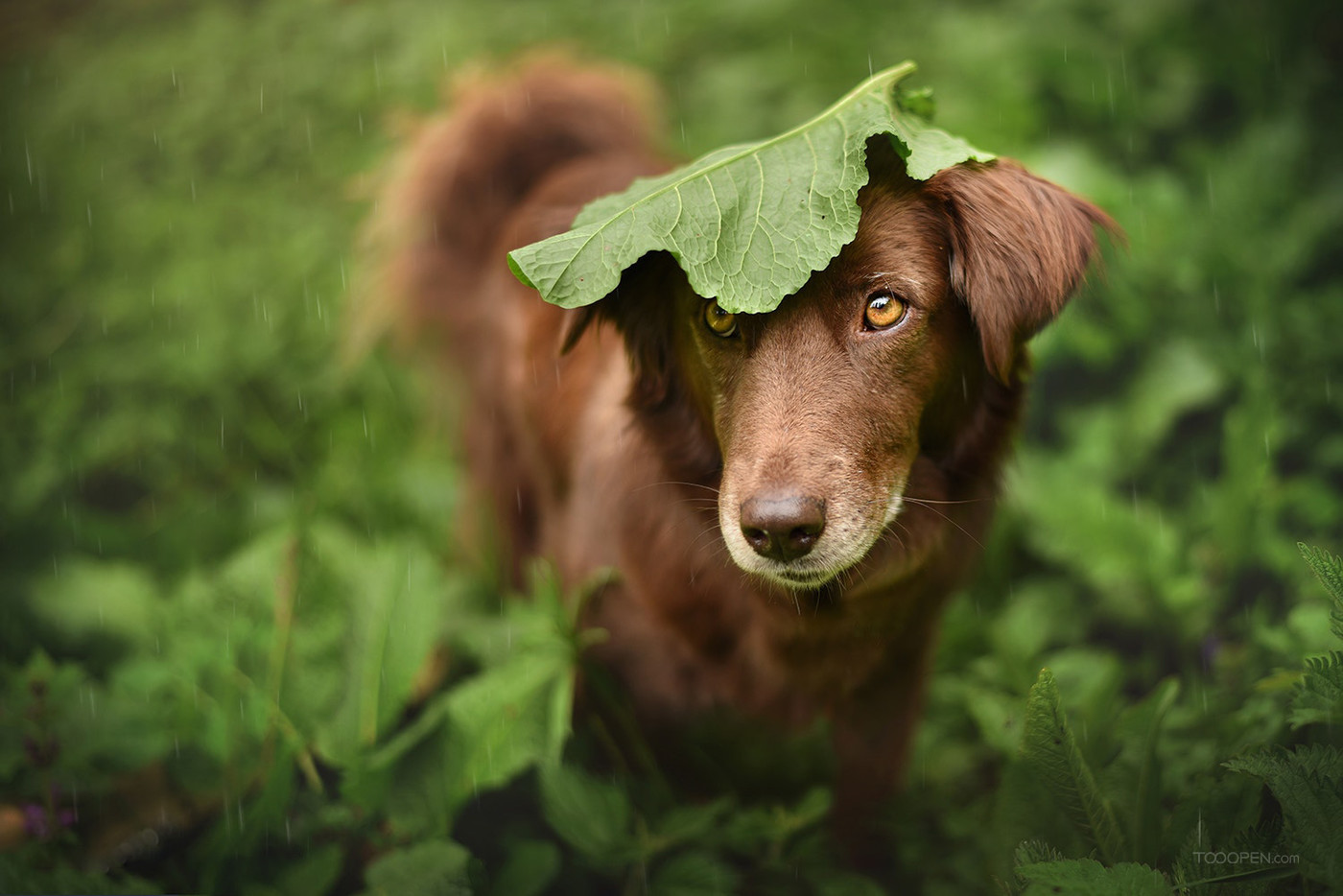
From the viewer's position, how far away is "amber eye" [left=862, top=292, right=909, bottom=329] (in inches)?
74.7

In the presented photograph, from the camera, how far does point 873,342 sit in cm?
189

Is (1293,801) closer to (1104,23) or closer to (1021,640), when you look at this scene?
Answer: (1021,640)

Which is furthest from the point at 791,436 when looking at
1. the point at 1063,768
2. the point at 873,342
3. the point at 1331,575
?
the point at 1331,575

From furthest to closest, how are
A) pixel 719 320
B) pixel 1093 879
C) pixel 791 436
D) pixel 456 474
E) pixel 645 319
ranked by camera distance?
pixel 456 474 < pixel 645 319 < pixel 719 320 < pixel 791 436 < pixel 1093 879

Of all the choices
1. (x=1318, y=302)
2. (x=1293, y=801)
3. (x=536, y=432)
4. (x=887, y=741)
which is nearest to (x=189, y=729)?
(x=536, y=432)

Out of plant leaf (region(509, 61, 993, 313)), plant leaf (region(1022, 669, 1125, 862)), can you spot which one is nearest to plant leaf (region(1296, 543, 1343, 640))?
plant leaf (region(1022, 669, 1125, 862))

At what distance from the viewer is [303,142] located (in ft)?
18.0

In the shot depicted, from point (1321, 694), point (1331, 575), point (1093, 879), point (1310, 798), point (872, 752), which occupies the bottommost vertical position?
point (872, 752)

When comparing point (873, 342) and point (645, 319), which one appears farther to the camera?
point (645, 319)

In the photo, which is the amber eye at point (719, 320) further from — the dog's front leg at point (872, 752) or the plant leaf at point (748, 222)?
the dog's front leg at point (872, 752)

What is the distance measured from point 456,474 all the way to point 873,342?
243 cm

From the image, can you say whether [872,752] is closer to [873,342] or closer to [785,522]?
[785,522]

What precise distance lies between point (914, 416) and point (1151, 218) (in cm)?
228

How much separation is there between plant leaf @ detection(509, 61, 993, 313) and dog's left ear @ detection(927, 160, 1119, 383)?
106 millimetres
